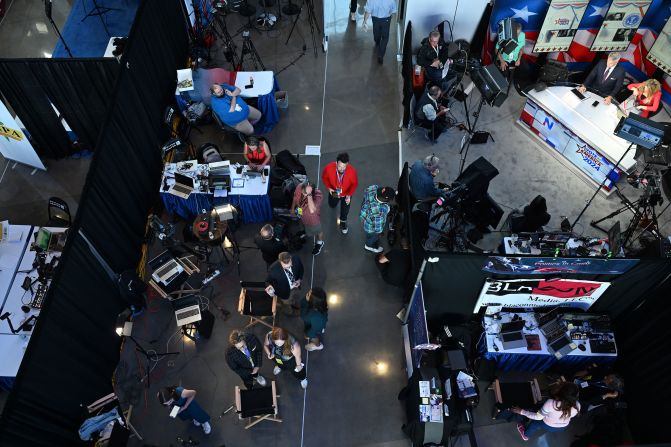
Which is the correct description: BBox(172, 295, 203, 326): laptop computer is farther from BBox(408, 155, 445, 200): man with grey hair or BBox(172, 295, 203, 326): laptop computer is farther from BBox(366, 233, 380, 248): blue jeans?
BBox(408, 155, 445, 200): man with grey hair

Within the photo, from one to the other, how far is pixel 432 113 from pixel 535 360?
13.0ft

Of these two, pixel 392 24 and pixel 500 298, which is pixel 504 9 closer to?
pixel 392 24

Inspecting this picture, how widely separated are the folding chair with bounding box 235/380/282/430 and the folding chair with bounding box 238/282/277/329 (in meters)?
0.94

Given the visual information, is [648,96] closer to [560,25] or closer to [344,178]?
[560,25]

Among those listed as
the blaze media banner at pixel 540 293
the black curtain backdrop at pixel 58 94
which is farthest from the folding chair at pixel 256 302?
the black curtain backdrop at pixel 58 94

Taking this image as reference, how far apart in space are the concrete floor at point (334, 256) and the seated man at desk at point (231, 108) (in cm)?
63

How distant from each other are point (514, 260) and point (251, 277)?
11.9 feet

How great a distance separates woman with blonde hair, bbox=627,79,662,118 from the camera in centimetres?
771

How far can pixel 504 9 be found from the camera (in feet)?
29.1

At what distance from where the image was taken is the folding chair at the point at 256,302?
6.53 metres

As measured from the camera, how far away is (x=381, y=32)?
941 centimetres

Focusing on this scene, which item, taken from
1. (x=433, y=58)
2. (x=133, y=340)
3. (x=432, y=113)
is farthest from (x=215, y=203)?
(x=433, y=58)

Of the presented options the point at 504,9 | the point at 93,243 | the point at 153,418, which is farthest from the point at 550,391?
the point at 504,9

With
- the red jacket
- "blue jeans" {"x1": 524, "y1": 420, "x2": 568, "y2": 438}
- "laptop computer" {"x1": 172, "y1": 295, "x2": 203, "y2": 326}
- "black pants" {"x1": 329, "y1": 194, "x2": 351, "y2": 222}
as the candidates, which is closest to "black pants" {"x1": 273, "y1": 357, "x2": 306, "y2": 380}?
"laptop computer" {"x1": 172, "y1": 295, "x2": 203, "y2": 326}
